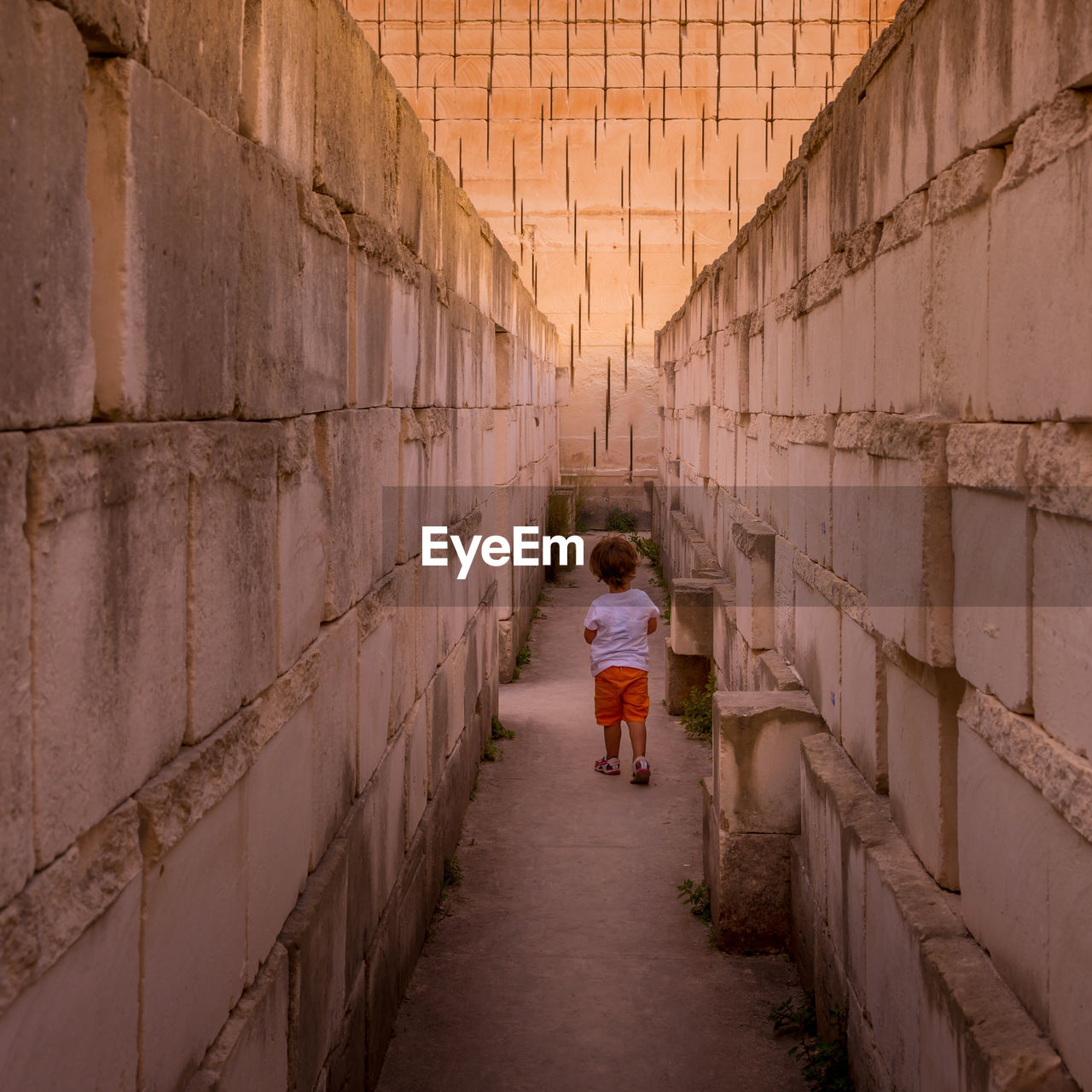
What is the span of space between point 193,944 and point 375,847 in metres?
1.68

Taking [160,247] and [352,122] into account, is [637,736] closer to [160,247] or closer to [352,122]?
[352,122]

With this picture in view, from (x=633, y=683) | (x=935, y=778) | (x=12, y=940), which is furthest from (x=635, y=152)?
(x=12, y=940)

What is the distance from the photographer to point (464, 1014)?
4.30 metres

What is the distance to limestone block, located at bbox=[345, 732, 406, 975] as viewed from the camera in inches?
137

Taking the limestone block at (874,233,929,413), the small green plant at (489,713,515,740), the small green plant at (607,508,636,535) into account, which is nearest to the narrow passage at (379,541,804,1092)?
the small green plant at (489,713,515,740)

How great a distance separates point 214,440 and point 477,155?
19140 millimetres

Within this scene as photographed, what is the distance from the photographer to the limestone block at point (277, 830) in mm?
2537

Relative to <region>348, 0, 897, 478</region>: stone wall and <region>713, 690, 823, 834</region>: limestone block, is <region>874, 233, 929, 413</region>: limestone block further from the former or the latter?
<region>348, 0, 897, 478</region>: stone wall

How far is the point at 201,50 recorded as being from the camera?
2191mm

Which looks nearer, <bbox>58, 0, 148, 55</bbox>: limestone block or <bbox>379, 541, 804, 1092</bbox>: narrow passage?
<bbox>58, 0, 148, 55</bbox>: limestone block

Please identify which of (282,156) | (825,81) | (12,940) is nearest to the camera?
(12,940)

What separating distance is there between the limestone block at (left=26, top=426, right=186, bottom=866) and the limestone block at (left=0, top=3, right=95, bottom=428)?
0.07m

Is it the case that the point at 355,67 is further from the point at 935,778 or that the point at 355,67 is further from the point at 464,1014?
the point at 464,1014

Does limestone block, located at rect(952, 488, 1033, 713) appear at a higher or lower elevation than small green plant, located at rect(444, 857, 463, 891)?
higher
